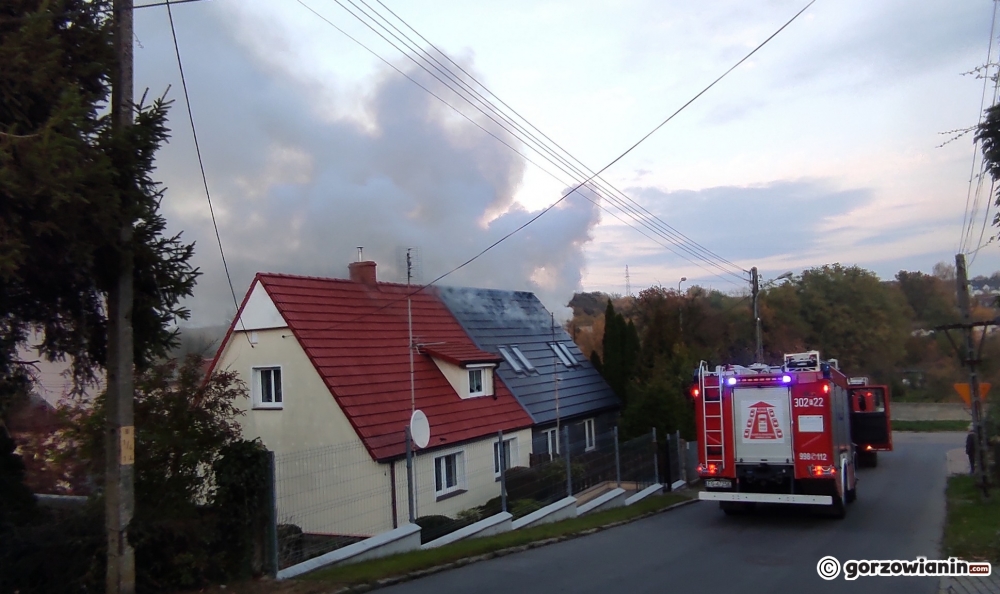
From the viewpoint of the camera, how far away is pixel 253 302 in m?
18.1

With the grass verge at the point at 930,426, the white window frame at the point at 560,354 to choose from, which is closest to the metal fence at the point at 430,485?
the white window frame at the point at 560,354

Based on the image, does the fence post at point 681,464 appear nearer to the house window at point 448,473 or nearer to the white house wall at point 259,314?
the house window at point 448,473

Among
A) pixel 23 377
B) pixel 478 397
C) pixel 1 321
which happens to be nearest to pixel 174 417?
pixel 23 377

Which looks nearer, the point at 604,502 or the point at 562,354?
the point at 604,502

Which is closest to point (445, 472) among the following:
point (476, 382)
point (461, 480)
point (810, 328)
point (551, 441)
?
point (461, 480)

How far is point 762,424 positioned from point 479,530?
5210 millimetres

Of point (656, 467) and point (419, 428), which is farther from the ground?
point (419, 428)

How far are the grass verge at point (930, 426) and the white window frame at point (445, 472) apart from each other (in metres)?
32.9

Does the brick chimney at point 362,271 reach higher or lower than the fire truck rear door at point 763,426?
higher

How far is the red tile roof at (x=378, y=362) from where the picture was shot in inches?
664

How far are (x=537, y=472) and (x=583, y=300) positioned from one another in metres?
54.0

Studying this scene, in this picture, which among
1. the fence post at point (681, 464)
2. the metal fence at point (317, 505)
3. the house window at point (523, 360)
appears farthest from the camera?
the house window at point (523, 360)

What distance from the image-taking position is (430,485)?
55.1 ft

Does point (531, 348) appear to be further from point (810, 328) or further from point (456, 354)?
point (810, 328)
